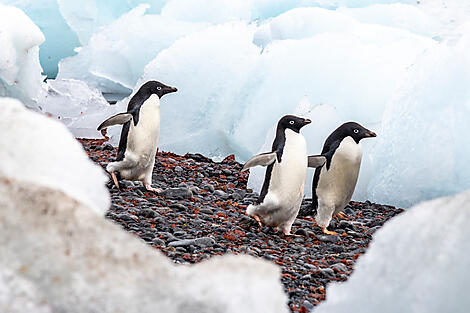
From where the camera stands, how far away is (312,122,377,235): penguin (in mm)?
4152

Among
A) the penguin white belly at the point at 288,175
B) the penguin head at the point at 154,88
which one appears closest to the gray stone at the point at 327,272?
the penguin white belly at the point at 288,175

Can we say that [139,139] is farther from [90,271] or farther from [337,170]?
[90,271]

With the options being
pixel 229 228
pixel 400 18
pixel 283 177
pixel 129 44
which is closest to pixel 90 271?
pixel 229 228

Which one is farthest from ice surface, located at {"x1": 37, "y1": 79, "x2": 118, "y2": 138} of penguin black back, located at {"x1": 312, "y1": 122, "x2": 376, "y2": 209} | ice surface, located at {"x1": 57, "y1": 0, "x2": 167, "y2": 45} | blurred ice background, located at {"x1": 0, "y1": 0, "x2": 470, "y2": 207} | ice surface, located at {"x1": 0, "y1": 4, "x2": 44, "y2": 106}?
penguin black back, located at {"x1": 312, "y1": 122, "x2": 376, "y2": 209}

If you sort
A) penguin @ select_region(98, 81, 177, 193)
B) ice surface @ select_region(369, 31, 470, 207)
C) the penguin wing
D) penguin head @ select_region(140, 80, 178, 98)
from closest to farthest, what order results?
the penguin wing < penguin @ select_region(98, 81, 177, 193) < penguin head @ select_region(140, 80, 178, 98) < ice surface @ select_region(369, 31, 470, 207)

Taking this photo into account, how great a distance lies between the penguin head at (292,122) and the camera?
380cm

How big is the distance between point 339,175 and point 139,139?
4.59 feet

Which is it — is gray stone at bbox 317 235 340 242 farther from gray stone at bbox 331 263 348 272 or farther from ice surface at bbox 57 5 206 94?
ice surface at bbox 57 5 206 94

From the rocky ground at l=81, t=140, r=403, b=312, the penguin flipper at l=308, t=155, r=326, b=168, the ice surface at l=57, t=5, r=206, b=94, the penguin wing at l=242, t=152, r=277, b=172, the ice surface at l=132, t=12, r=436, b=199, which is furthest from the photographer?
the ice surface at l=57, t=5, r=206, b=94

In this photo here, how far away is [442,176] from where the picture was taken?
514cm

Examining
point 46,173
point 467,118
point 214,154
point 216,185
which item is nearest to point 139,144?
point 216,185

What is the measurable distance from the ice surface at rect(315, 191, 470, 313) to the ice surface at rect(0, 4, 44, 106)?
235 inches

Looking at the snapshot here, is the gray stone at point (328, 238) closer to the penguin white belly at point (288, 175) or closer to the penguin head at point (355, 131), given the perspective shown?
the penguin white belly at point (288, 175)

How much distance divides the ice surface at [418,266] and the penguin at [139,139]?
328 centimetres
